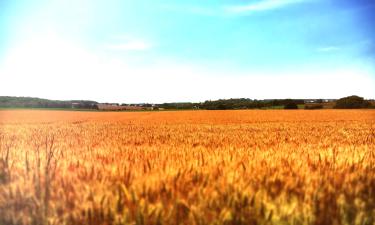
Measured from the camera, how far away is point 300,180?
9.25 ft

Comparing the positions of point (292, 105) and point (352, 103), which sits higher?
point (352, 103)

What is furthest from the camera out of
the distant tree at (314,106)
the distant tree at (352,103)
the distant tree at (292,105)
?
the distant tree at (352,103)

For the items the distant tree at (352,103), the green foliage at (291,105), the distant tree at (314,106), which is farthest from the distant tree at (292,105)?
the distant tree at (352,103)

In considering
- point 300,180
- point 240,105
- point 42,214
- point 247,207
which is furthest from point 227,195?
point 240,105

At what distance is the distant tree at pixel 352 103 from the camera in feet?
198

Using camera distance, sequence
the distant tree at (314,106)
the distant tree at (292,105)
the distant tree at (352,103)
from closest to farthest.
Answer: the distant tree at (314,106)
the distant tree at (292,105)
the distant tree at (352,103)

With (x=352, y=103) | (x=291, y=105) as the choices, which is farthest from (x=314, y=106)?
(x=352, y=103)

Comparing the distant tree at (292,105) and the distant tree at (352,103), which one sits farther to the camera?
the distant tree at (352,103)

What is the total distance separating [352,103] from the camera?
60.7 metres

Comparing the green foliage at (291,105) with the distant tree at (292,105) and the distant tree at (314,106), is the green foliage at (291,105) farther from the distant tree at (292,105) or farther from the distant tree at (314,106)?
the distant tree at (314,106)

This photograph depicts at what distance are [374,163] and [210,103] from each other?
72.0 m

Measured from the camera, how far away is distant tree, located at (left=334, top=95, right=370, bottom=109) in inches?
2379

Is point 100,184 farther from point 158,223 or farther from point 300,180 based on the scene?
point 300,180

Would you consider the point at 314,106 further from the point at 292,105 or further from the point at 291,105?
the point at 291,105
